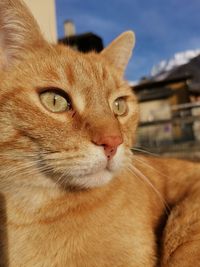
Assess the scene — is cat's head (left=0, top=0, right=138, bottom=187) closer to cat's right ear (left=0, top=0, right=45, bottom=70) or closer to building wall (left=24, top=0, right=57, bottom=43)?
cat's right ear (left=0, top=0, right=45, bottom=70)

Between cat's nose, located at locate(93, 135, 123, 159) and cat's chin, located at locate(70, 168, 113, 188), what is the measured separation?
4.0 inches

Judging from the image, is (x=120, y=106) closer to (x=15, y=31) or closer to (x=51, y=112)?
(x=51, y=112)

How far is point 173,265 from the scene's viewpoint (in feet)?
6.13

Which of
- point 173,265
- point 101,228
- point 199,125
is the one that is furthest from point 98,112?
point 199,125

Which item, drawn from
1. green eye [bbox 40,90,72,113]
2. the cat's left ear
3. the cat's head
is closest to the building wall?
the cat's left ear

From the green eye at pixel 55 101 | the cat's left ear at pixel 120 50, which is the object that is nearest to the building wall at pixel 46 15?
the cat's left ear at pixel 120 50

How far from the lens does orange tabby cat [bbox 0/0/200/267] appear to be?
1745mm

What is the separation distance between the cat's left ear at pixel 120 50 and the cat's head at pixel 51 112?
17.7 inches

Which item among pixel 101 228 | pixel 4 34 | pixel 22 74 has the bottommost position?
pixel 101 228

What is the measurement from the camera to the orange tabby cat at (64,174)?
68.7 inches

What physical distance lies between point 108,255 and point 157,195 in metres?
0.71

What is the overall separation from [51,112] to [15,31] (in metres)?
0.50

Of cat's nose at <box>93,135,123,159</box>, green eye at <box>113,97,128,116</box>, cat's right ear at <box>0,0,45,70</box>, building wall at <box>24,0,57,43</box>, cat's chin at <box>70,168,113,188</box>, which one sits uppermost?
building wall at <box>24,0,57,43</box>

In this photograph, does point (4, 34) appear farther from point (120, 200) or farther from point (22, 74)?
point (120, 200)
